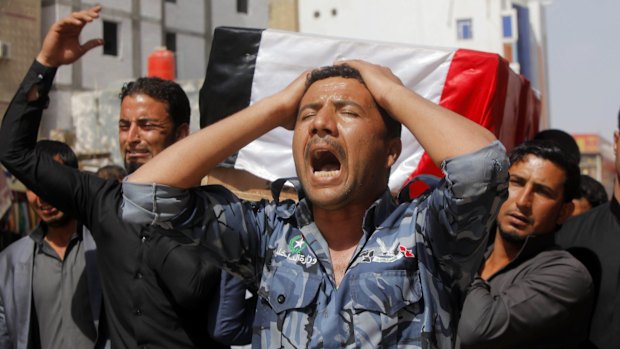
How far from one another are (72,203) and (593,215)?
7.07 ft

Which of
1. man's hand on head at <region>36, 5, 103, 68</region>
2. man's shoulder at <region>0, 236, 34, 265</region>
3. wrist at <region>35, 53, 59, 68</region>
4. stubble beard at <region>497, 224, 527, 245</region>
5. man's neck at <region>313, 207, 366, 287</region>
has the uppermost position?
man's hand on head at <region>36, 5, 103, 68</region>

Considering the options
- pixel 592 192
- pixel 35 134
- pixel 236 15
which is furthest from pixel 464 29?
pixel 35 134

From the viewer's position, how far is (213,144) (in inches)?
92.3

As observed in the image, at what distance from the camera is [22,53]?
18031mm

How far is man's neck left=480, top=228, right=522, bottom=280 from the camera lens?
130 inches

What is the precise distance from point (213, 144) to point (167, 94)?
1.20 m

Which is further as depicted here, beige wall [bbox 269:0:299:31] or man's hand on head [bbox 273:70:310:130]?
beige wall [bbox 269:0:299:31]

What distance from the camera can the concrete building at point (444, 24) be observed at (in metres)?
30.7

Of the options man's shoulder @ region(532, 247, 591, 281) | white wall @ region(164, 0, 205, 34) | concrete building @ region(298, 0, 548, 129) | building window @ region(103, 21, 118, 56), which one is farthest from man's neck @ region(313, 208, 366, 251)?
concrete building @ region(298, 0, 548, 129)

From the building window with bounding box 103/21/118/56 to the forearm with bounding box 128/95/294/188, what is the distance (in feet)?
68.9

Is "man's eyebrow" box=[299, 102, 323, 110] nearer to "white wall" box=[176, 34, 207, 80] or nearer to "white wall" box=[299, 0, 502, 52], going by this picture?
"white wall" box=[176, 34, 207, 80]

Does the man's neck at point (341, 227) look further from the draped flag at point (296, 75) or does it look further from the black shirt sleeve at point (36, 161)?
the draped flag at point (296, 75)

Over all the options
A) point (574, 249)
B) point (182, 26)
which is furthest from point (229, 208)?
point (182, 26)

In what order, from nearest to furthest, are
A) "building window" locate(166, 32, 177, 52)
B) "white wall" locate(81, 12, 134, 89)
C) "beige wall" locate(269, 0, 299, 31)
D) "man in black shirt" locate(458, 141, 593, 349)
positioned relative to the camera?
"man in black shirt" locate(458, 141, 593, 349), "white wall" locate(81, 12, 134, 89), "building window" locate(166, 32, 177, 52), "beige wall" locate(269, 0, 299, 31)
